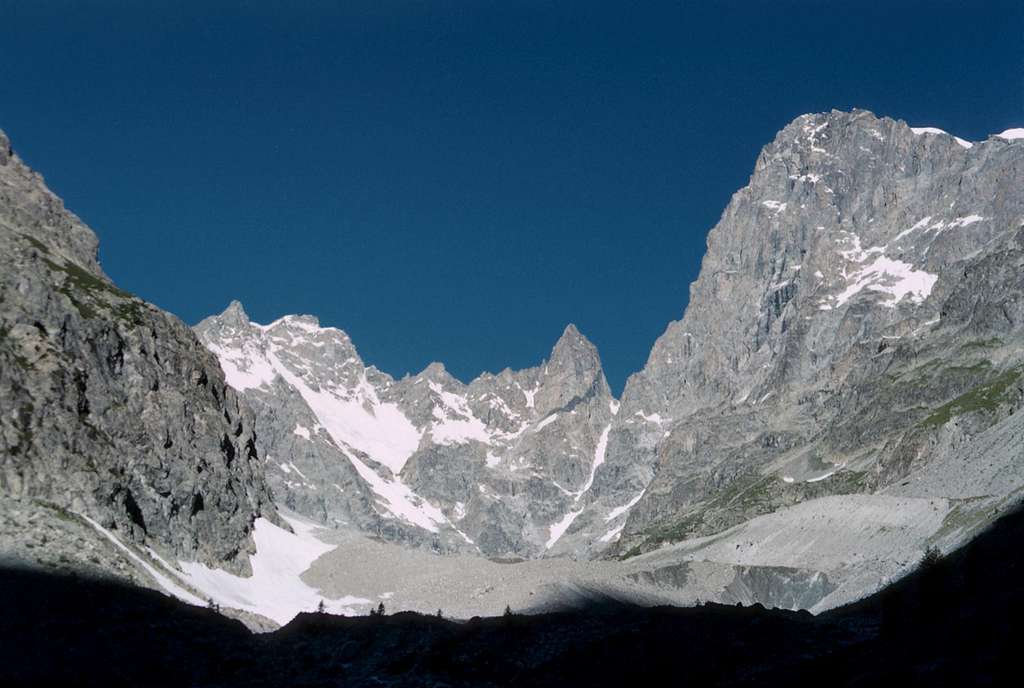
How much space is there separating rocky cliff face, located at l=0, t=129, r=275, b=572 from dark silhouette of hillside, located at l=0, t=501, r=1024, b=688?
44.6 m

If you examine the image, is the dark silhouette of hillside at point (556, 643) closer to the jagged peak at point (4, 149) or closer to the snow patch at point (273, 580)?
the snow patch at point (273, 580)

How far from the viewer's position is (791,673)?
33.5m

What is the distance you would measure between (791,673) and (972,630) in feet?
20.1

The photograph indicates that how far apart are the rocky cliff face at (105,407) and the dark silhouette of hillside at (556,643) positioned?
1757 inches

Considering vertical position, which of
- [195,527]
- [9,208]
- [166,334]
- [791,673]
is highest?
[9,208]

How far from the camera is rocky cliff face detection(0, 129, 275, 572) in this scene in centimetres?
10519

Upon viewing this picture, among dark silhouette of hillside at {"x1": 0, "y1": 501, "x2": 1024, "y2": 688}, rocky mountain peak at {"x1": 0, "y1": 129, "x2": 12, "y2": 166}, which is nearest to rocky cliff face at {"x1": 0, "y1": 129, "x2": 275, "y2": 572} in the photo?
rocky mountain peak at {"x1": 0, "y1": 129, "x2": 12, "y2": 166}

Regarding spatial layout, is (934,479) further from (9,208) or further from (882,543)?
(9,208)

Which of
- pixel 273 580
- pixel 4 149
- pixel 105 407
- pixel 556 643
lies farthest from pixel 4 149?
pixel 556 643

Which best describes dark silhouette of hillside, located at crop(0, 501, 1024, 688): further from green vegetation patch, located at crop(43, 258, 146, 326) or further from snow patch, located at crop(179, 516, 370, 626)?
green vegetation patch, located at crop(43, 258, 146, 326)

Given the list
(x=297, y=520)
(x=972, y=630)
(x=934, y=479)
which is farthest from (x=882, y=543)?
(x=972, y=630)

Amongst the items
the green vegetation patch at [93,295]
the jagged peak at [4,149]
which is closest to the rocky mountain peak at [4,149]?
the jagged peak at [4,149]

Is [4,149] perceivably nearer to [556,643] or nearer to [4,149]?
[4,149]

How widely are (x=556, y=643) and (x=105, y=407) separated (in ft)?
298
